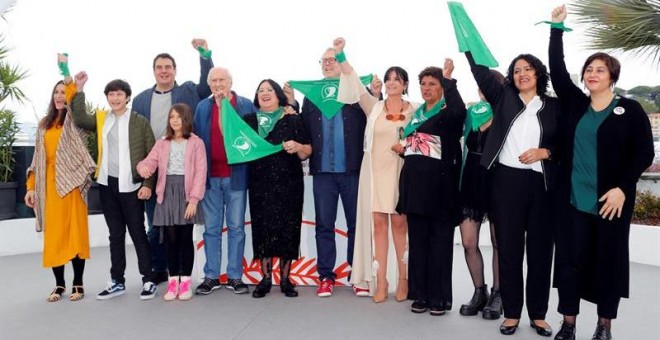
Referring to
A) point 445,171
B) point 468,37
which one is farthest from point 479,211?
point 468,37

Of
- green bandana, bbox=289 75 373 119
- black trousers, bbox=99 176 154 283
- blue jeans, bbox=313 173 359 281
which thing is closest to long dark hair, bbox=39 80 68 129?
black trousers, bbox=99 176 154 283

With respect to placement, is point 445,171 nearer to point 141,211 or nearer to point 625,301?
point 625,301

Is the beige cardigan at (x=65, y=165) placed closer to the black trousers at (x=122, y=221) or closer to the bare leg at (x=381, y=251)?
the black trousers at (x=122, y=221)

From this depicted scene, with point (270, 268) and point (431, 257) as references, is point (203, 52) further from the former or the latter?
point (431, 257)

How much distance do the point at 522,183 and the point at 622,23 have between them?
310 centimetres

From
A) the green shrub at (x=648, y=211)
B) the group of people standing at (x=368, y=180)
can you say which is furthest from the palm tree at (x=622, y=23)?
the group of people standing at (x=368, y=180)

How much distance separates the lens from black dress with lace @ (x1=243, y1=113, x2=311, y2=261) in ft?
12.2

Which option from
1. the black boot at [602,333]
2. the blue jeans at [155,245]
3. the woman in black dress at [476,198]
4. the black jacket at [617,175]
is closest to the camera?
the black jacket at [617,175]

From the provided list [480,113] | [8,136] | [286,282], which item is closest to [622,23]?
[480,113]

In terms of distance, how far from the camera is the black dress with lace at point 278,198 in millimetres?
3711

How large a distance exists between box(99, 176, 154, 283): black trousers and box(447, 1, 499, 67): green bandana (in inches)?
90.1

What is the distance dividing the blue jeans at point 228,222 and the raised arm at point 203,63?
2.41ft

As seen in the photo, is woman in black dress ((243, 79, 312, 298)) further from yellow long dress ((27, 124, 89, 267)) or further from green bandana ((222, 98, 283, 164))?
yellow long dress ((27, 124, 89, 267))

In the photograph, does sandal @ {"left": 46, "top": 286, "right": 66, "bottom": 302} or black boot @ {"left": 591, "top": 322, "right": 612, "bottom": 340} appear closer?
black boot @ {"left": 591, "top": 322, "right": 612, "bottom": 340}
